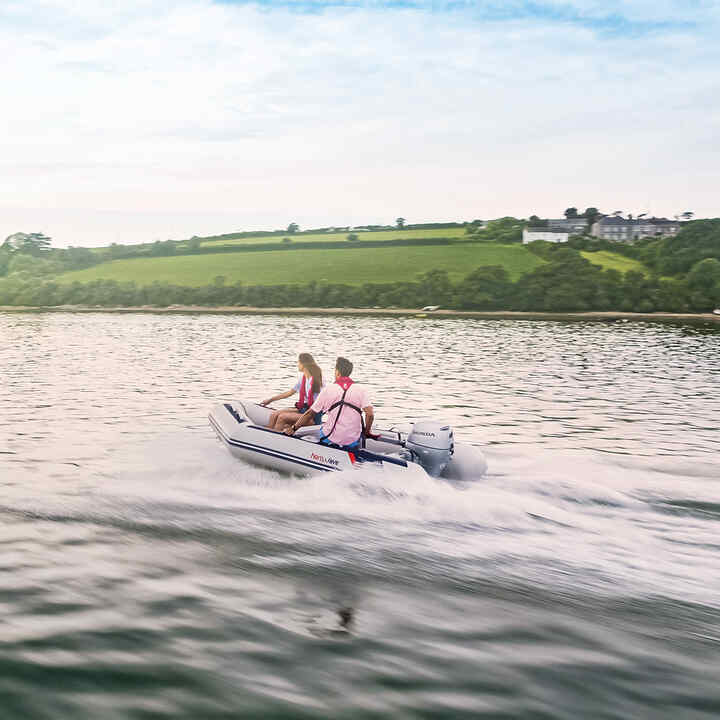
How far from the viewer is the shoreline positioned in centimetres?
7556

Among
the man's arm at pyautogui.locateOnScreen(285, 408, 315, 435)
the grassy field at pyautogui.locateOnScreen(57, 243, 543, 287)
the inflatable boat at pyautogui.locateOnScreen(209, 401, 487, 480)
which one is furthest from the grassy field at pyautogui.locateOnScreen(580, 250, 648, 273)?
the inflatable boat at pyautogui.locateOnScreen(209, 401, 487, 480)

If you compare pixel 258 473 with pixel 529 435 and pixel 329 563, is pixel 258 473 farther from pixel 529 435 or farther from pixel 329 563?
pixel 529 435

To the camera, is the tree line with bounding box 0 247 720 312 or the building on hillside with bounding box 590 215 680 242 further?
the building on hillside with bounding box 590 215 680 242

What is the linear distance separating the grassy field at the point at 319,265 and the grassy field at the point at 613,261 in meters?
7.80

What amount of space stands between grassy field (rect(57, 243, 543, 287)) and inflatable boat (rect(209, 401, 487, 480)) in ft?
264

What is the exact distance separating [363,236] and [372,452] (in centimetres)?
10751

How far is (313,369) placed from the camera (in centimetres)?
1225

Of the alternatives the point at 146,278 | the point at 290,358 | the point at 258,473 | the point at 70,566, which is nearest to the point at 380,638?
the point at 70,566

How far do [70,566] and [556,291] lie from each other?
79.0 meters

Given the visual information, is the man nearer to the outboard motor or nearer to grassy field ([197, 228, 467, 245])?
the outboard motor

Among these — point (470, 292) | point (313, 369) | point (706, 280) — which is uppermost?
point (706, 280)

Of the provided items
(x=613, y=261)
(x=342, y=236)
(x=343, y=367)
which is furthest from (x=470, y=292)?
(x=343, y=367)

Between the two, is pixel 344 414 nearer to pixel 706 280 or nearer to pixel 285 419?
pixel 285 419

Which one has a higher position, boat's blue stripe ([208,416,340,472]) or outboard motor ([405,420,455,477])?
outboard motor ([405,420,455,477])
